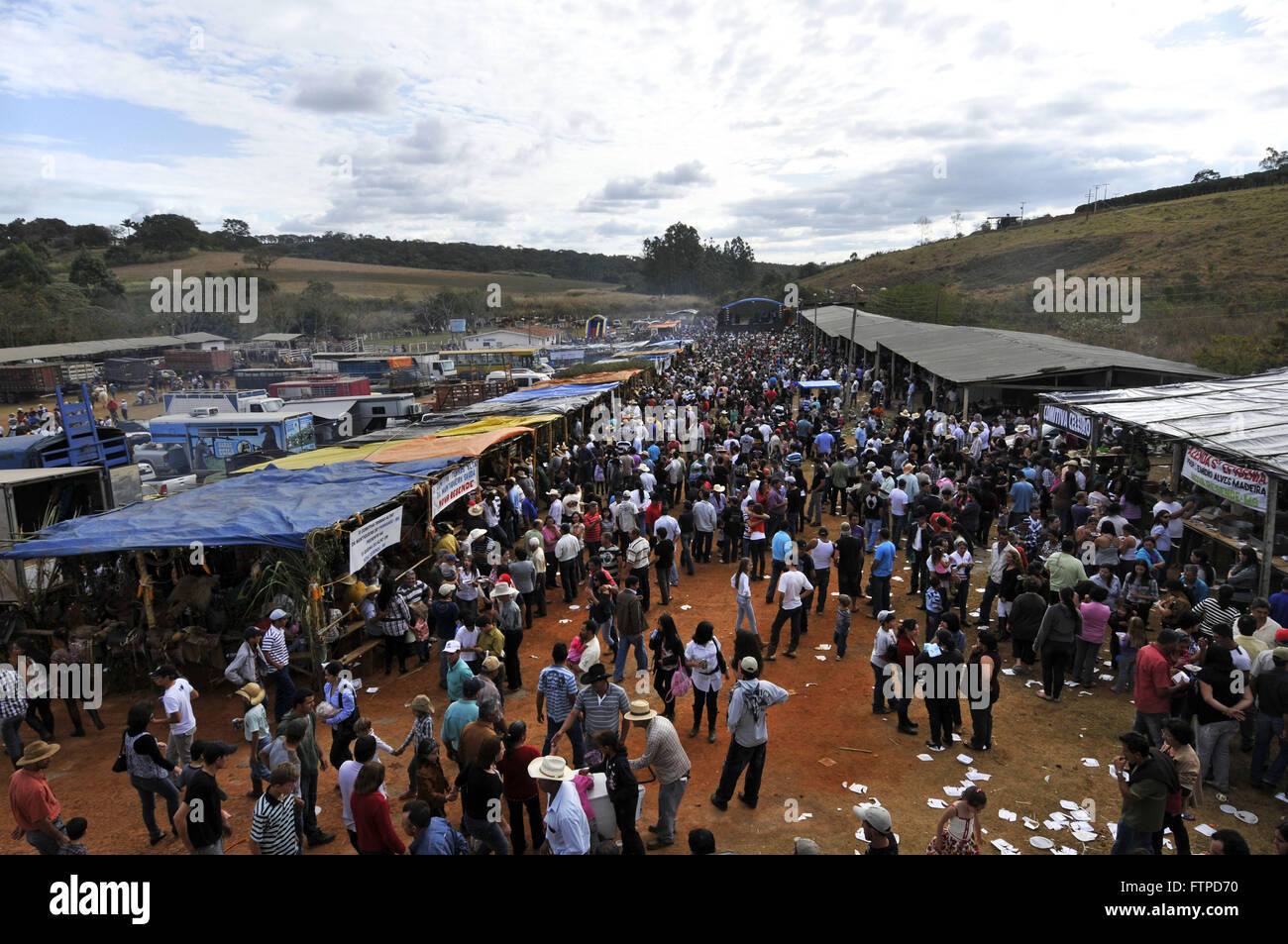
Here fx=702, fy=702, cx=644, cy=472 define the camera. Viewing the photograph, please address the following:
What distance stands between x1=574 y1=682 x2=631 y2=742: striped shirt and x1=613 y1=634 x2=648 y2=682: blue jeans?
219 centimetres

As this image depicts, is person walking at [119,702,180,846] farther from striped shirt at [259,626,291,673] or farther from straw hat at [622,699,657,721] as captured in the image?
straw hat at [622,699,657,721]

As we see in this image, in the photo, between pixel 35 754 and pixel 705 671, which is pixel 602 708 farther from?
pixel 35 754

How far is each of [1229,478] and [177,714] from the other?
485 inches

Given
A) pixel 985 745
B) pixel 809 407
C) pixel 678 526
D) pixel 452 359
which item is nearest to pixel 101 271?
pixel 452 359

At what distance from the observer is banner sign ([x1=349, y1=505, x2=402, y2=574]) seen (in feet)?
28.6

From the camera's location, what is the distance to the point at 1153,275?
49.8 meters

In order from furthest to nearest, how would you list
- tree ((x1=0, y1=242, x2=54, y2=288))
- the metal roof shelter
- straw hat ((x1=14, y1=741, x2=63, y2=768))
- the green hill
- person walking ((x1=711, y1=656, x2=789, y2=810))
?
1. tree ((x1=0, y1=242, x2=54, y2=288))
2. the green hill
3. the metal roof shelter
4. person walking ((x1=711, y1=656, x2=789, y2=810))
5. straw hat ((x1=14, y1=741, x2=63, y2=768))

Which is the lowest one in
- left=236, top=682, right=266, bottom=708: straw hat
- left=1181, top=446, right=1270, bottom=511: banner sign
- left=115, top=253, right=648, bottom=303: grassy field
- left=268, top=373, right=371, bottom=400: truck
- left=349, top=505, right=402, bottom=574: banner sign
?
Answer: left=236, top=682, right=266, bottom=708: straw hat

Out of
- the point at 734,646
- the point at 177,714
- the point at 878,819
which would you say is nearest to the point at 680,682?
the point at 734,646

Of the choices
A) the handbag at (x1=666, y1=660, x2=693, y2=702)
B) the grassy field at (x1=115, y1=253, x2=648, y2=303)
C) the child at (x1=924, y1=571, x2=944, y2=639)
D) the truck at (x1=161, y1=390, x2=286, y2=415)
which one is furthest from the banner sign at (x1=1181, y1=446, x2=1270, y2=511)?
the grassy field at (x1=115, y1=253, x2=648, y2=303)

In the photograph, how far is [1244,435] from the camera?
920 cm

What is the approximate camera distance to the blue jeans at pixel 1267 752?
587 centimetres

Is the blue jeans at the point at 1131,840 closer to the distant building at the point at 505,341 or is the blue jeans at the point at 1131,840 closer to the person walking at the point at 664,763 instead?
the person walking at the point at 664,763
